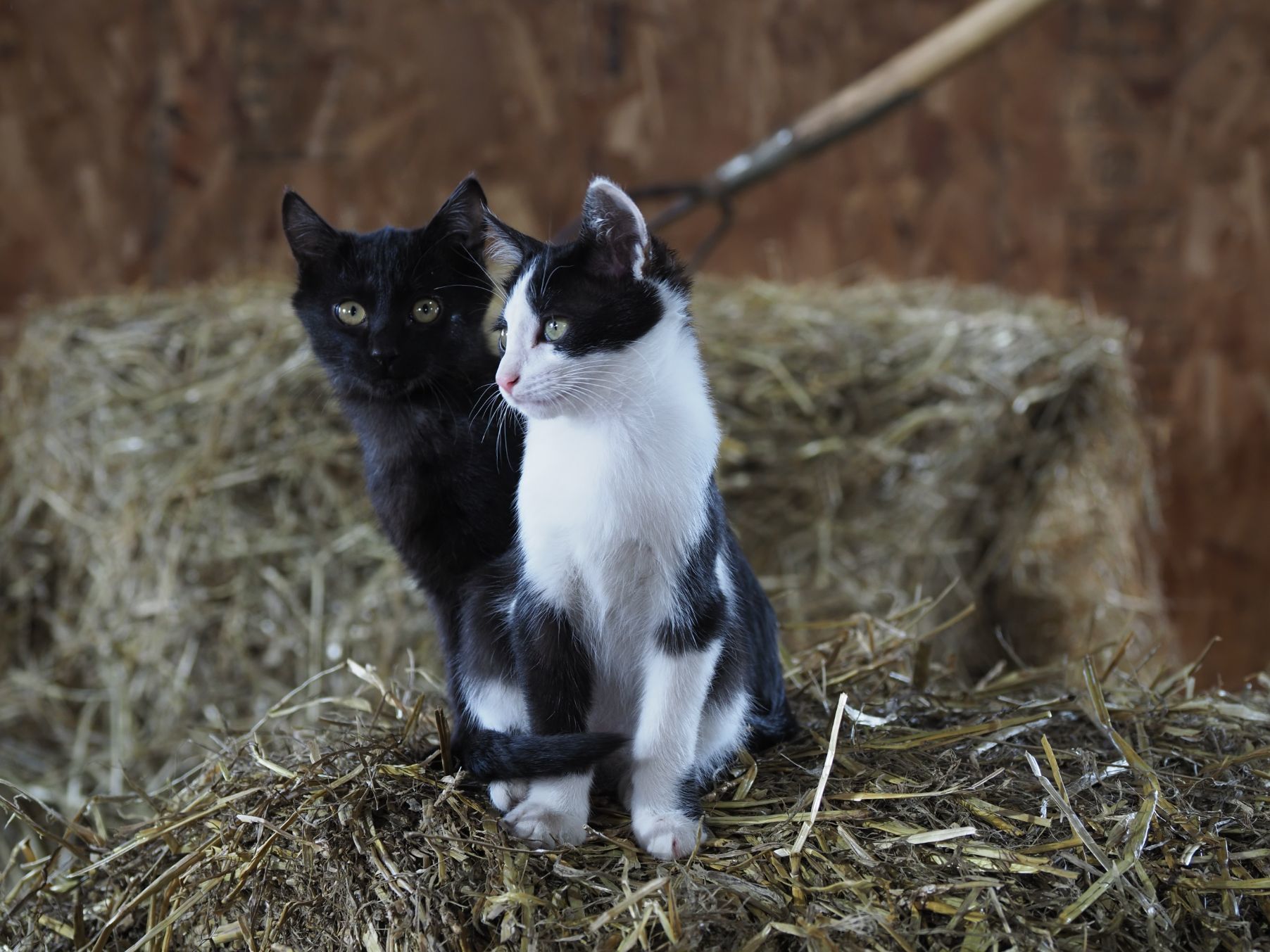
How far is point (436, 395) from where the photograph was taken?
1.24m

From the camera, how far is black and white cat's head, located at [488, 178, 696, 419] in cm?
105

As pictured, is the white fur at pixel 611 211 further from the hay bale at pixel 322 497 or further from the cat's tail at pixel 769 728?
the hay bale at pixel 322 497

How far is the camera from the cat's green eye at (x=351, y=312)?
1.23m

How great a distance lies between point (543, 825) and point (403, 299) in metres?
0.62

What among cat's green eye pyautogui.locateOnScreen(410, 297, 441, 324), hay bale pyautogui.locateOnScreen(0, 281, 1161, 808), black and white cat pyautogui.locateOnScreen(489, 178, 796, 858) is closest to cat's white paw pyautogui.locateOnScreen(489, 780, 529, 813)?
black and white cat pyautogui.locateOnScreen(489, 178, 796, 858)

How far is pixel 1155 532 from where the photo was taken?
3576mm

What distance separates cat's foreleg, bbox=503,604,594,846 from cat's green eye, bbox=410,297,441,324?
0.37 meters

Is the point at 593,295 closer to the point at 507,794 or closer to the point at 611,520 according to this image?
the point at 611,520

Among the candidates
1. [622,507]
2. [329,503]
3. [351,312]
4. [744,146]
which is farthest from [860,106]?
[622,507]

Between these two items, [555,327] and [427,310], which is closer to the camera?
[555,327]

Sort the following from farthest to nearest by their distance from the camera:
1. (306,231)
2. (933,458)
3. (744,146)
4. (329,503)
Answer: (744,146), (933,458), (329,503), (306,231)

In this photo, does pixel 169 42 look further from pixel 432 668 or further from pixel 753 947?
pixel 753 947

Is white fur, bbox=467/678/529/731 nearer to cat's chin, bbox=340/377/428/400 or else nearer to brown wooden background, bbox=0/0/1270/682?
cat's chin, bbox=340/377/428/400

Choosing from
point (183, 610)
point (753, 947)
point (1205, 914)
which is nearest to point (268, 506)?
point (183, 610)
